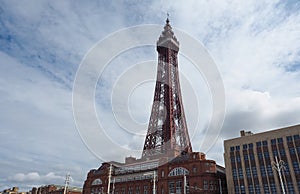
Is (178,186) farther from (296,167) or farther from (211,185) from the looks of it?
(296,167)

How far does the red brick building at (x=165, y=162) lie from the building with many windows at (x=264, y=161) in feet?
18.1

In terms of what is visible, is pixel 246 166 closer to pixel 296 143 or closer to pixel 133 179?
pixel 296 143

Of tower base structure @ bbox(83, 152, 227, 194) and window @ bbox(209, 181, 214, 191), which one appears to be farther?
tower base structure @ bbox(83, 152, 227, 194)

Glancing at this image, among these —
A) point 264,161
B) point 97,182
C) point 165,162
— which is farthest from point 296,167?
point 97,182

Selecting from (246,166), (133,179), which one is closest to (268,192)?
(246,166)

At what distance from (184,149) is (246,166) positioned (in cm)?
2554

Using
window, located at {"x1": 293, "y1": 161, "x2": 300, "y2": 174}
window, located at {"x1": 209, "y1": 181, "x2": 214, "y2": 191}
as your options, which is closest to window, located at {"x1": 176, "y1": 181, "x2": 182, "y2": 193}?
window, located at {"x1": 209, "y1": 181, "x2": 214, "y2": 191}

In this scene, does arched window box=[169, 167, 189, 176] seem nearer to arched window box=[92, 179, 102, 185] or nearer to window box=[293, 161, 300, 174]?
window box=[293, 161, 300, 174]

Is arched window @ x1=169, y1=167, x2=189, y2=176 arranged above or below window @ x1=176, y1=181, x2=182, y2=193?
above

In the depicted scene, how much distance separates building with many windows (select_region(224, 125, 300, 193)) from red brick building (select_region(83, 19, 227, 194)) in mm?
5531

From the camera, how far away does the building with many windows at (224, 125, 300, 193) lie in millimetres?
47972

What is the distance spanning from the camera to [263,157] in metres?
52.0

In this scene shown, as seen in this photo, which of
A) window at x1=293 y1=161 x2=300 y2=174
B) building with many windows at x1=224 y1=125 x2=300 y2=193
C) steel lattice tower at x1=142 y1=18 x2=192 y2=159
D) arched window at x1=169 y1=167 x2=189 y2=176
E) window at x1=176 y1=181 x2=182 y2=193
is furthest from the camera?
steel lattice tower at x1=142 y1=18 x2=192 y2=159

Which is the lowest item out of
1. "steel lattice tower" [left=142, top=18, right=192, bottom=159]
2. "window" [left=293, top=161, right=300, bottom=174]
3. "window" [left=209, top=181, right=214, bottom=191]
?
"window" [left=209, top=181, right=214, bottom=191]
